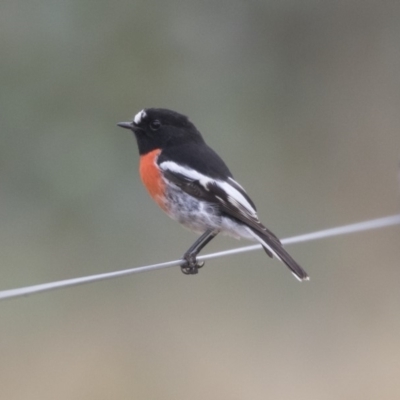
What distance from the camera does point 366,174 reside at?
7.60 m

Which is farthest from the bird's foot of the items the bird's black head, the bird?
the bird's black head

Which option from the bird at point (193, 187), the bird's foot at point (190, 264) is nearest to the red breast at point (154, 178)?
the bird at point (193, 187)

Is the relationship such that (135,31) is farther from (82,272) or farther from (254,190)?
(82,272)

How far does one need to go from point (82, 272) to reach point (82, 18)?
2434mm

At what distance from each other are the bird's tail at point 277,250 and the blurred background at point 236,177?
2.30 meters

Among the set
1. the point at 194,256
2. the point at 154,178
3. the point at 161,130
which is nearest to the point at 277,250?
the point at 194,256

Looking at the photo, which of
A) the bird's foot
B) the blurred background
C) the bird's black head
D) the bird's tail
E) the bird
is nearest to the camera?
the bird's tail

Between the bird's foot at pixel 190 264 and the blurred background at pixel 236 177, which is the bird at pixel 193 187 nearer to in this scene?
the bird's foot at pixel 190 264

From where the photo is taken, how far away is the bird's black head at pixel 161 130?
13.9ft

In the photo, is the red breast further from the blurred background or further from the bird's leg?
the blurred background

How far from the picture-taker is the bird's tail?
141 inches

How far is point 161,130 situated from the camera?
4.25m

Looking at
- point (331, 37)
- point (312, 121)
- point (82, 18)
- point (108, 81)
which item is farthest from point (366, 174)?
point (82, 18)

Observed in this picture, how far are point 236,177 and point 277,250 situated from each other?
3754 millimetres
